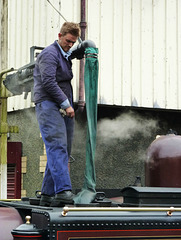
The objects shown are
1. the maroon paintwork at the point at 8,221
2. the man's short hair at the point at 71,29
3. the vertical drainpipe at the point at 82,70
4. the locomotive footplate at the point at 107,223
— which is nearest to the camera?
the locomotive footplate at the point at 107,223

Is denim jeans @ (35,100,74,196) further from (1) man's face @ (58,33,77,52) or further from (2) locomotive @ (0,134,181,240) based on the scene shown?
(1) man's face @ (58,33,77,52)

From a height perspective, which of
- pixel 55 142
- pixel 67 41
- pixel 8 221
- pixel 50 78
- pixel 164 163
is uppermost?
pixel 67 41

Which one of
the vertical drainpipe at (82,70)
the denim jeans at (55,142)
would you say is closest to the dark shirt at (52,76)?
the denim jeans at (55,142)

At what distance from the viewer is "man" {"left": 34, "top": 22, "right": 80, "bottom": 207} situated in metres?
4.63

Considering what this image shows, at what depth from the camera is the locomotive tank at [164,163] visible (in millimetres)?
5859

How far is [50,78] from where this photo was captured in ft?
15.3

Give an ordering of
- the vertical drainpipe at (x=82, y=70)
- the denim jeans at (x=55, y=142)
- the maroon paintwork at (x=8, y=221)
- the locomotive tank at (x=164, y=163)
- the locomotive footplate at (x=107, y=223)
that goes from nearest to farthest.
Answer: the locomotive footplate at (x=107, y=223), the maroon paintwork at (x=8, y=221), the denim jeans at (x=55, y=142), the locomotive tank at (x=164, y=163), the vertical drainpipe at (x=82, y=70)

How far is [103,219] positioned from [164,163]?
199cm

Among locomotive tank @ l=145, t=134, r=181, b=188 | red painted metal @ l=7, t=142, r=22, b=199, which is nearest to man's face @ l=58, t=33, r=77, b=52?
locomotive tank @ l=145, t=134, r=181, b=188

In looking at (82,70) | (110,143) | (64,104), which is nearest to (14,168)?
(110,143)

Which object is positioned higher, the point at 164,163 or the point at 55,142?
the point at 55,142

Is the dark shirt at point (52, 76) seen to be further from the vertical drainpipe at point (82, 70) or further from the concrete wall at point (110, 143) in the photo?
the concrete wall at point (110, 143)

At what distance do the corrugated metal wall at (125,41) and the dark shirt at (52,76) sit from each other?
3.81m

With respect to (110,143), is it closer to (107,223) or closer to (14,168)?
(14,168)
